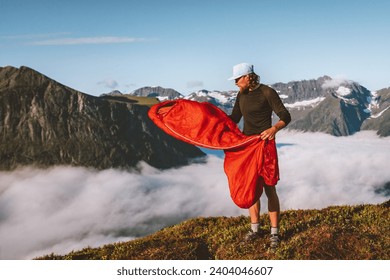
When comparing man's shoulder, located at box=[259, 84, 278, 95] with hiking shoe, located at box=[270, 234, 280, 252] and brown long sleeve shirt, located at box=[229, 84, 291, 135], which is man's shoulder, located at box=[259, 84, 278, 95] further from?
hiking shoe, located at box=[270, 234, 280, 252]

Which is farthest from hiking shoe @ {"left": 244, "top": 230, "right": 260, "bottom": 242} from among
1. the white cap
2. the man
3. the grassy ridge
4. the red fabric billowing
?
the white cap

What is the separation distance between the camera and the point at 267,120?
1061 centimetres

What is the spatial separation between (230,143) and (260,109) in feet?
4.27

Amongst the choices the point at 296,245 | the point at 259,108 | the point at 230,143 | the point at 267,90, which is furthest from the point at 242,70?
the point at 296,245

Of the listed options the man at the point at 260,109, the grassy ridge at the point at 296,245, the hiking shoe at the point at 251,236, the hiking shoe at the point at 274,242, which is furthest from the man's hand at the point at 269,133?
the hiking shoe at the point at 251,236

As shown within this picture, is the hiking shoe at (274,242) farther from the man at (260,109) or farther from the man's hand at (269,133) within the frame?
the man's hand at (269,133)

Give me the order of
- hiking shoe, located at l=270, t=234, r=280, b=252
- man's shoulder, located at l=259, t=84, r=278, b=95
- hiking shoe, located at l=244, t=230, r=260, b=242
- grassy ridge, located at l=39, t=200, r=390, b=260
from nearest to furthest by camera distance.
Answer: 1. man's shoulder, located at l=259, t=84, r=278, b=95
2. grassy ridge, located at l=39, t=200, r=390, b=260
3. hiking shoe, located at l=270, t=234, r=280, b=252
4. hiking shoe, located at l=244, t=230, r=260, b=242

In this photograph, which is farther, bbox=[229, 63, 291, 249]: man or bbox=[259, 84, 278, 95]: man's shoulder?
bbox=[259, 84, 278, 95]: man's shoulder

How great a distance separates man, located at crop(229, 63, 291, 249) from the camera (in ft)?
33.1
